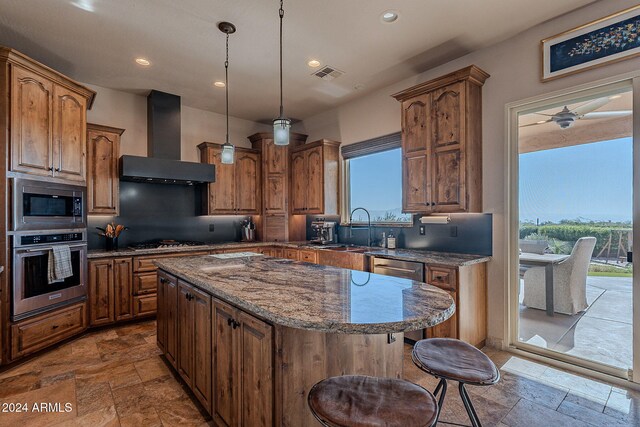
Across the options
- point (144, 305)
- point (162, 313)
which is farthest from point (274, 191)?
point (162, 313)

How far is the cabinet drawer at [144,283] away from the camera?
384 cm

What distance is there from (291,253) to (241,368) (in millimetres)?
3143

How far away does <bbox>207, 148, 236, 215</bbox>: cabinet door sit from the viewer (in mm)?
4797

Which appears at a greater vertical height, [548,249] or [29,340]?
[548,249]

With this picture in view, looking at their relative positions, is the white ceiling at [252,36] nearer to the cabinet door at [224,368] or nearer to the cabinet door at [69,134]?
the cabinet door at [69,134]

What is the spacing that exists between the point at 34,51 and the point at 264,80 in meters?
2.33

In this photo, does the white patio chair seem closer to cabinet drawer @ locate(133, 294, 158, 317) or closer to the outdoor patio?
the outdoor patio

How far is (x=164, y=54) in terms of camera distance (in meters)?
3.32

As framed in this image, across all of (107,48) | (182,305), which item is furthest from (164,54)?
(182,305)

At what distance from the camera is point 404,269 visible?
3230 mm

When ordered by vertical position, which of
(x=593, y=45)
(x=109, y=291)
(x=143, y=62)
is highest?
(x=143, y=62)

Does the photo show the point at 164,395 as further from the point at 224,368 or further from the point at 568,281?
the point at 568,281

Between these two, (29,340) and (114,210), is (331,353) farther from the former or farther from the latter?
(114,210)

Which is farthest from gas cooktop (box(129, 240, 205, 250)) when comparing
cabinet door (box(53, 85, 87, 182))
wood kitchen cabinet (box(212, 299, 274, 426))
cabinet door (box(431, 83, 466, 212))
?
cabinet door (box(431, 83, 466, 212))
